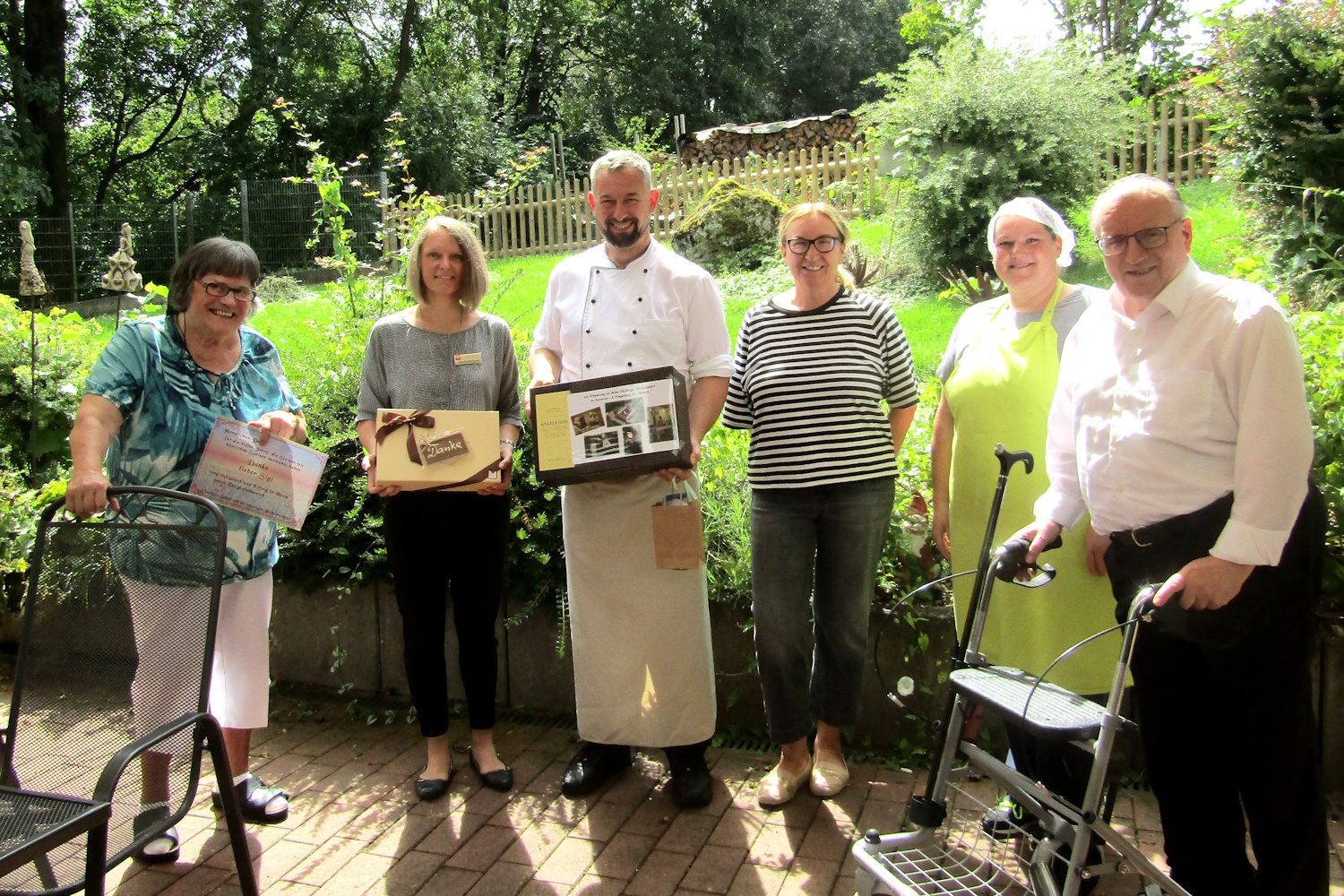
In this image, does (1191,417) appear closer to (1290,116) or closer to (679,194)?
(1290,116)

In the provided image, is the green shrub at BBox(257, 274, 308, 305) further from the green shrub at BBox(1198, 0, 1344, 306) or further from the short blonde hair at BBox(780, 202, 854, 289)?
the green shrub at BBox(1198, 0, 1344, 306)

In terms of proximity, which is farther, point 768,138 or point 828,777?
point 768,138

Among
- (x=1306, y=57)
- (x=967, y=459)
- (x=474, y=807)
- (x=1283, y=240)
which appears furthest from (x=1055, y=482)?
(x=1306, y=57)

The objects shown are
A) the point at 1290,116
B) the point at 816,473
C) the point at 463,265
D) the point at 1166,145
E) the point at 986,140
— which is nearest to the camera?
the point at 816,473

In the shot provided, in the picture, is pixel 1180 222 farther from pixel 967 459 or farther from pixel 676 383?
pixel 676 383

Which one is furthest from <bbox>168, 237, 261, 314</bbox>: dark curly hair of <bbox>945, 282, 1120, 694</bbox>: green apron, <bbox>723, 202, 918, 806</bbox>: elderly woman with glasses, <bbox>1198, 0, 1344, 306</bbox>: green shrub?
<bbox>1198, 0, 1344, 306</bbox>: green shrub

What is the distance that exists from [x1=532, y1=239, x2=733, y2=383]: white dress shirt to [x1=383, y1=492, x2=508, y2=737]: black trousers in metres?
0.62

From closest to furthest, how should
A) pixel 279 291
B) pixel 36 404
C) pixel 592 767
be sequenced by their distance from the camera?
pixel 592 767, pixel 36 404, pixel 279 291

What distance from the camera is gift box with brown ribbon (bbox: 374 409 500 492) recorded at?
3.30 meters

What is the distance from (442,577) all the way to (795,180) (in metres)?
12.1

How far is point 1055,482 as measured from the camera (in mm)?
2734

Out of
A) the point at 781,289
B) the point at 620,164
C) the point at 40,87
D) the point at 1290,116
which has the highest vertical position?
the point at 40,87

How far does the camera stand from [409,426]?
10.9 feet

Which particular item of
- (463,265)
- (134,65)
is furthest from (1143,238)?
(134,65)
